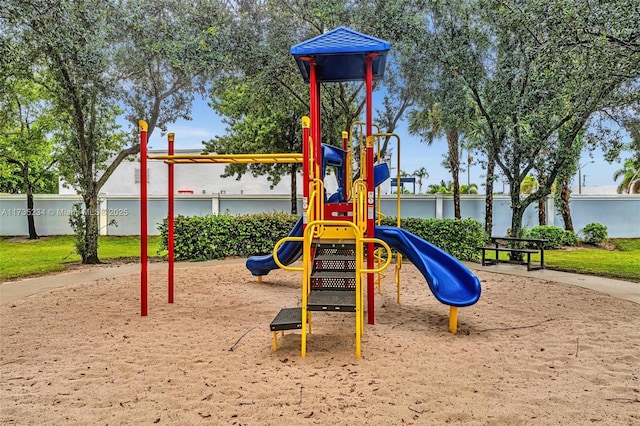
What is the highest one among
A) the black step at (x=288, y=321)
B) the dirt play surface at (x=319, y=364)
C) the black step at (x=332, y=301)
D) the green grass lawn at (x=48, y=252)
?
the black step at (x=332, y=301)

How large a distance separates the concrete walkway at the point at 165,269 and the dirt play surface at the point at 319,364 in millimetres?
642

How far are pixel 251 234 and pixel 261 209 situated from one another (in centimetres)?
492

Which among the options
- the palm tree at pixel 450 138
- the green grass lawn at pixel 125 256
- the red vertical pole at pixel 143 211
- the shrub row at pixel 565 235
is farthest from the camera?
the palm tree at pixel 450 138

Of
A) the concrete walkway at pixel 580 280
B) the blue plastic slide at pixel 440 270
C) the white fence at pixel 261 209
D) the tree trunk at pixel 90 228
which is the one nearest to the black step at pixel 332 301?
the blue plastic slide at pixel 440 270

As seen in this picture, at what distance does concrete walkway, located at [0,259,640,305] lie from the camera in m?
6.26

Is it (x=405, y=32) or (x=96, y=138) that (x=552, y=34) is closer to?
(x=405, y=32)

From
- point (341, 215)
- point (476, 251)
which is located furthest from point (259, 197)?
point (341, 215)

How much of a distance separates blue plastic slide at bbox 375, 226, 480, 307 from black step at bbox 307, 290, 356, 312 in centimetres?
103

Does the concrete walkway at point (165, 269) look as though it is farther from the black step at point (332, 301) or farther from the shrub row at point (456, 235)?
the black step at point (332, 301)

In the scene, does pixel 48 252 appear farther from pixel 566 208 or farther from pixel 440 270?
pixel 566 208

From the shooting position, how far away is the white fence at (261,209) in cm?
1447

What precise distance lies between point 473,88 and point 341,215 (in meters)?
5.09

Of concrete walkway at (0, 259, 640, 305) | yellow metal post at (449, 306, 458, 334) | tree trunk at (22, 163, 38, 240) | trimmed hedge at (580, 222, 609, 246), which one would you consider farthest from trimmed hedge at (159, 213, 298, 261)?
trimmed hedge at (580, 222, 609, 246)

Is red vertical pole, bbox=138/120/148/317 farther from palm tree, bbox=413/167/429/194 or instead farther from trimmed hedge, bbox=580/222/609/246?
palm tree, bbox=413/167/429/194
